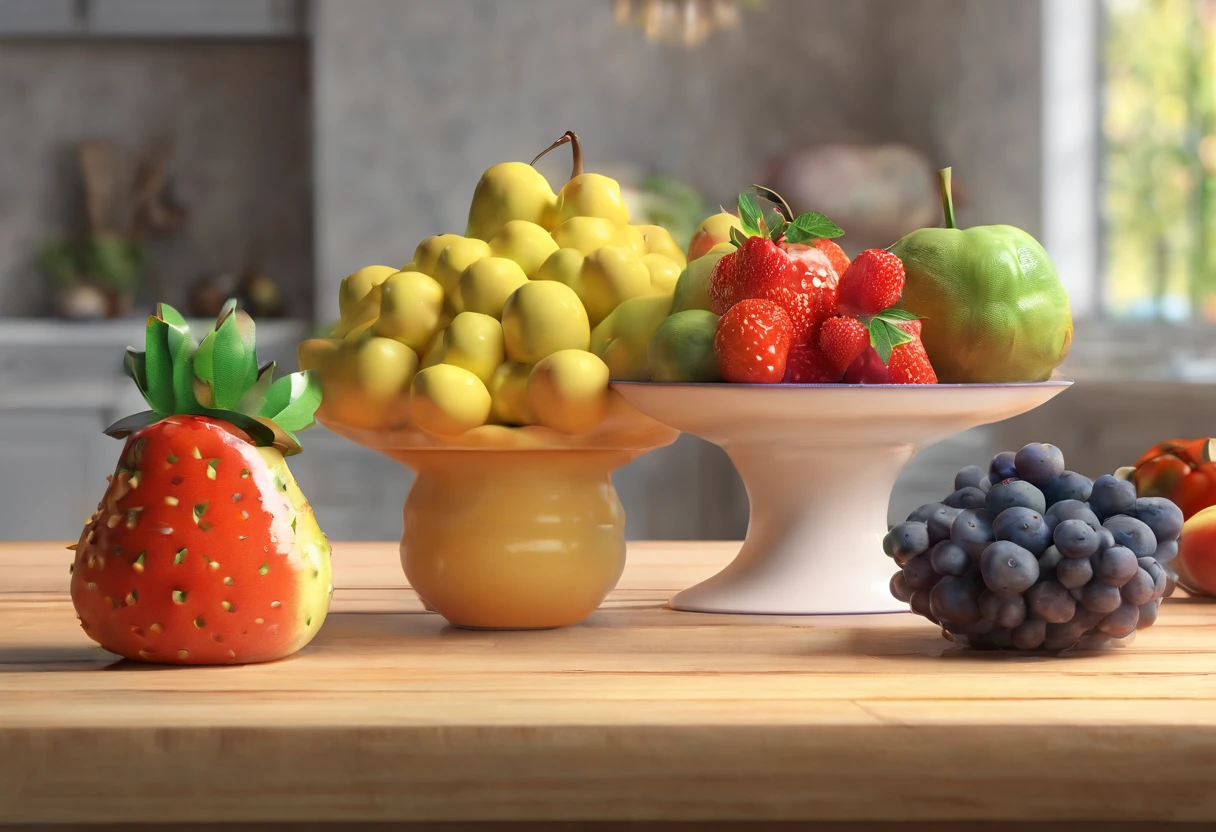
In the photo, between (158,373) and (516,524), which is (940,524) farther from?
(158,373)

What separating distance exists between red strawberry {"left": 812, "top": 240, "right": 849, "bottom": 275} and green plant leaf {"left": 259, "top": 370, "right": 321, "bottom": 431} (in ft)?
0.95

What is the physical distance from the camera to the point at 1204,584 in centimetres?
84

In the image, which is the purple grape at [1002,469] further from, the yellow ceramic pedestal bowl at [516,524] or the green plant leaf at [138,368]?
the green plant leaf at [138,368]

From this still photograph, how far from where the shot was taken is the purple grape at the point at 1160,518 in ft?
2.19

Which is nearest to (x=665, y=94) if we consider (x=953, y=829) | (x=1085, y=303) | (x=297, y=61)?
(x=297, y=61)

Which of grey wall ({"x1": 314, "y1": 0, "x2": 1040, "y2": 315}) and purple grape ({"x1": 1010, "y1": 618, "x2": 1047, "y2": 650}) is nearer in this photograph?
purple grape ({"x1": 1010, "y1": 618, "x2": 1047, "y2": 650})

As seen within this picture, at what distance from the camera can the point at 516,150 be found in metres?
4.15

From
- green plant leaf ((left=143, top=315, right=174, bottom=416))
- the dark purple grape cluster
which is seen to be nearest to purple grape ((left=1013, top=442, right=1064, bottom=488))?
the dark purple grape cluster

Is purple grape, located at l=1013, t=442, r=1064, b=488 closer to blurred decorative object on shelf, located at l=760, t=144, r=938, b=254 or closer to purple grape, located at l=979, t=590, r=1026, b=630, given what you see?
purple grape, located at l=979, t=590, r=1026, b=630

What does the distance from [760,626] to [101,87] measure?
13.6 feet

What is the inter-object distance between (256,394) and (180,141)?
4003 mm

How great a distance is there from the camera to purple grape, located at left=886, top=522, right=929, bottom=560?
671mm

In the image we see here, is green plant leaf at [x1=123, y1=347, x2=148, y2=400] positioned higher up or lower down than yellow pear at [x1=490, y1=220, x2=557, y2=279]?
lower down

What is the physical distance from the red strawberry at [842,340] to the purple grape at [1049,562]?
0.14 metres
